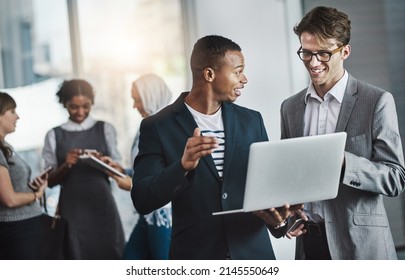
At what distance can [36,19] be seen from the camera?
3.56 metres

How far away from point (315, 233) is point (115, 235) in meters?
1.01

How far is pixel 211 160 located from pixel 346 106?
2.09 feet

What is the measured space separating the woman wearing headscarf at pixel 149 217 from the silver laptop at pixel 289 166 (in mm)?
551

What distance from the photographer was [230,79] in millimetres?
3211

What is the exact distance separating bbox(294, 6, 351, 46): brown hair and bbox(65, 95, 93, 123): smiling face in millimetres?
1113

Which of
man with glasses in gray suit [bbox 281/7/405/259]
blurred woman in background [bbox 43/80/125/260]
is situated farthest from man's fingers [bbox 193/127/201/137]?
blurred woman in background [bbox 43/80/125/260]

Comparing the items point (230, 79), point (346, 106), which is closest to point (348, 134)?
point (346, 106)

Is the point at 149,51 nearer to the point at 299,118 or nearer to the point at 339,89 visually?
the point at 299,118

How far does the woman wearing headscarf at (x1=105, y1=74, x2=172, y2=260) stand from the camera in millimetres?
3414

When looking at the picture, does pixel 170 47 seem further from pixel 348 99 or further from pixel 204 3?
pixel 348 99

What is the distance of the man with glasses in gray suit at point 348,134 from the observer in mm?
3090

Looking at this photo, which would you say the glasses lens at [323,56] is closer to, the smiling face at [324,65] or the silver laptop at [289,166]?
the smiling face at [324,65]
